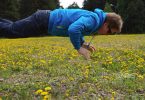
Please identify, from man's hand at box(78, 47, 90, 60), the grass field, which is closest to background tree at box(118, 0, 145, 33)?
the grass field

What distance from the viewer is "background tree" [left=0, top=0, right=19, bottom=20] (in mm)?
67625

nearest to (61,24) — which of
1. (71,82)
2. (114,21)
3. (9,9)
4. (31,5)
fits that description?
(114,21)

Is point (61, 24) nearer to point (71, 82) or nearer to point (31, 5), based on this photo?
point (71, 82)

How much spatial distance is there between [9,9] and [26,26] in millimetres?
63431

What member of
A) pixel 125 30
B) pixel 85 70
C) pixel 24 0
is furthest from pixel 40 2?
pixel 85 70

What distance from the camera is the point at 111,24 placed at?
7.56 metres

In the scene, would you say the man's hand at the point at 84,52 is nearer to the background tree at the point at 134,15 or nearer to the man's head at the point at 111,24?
the man's head at the point at 111,24

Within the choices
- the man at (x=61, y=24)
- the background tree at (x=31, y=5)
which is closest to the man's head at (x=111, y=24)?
the man at (x=61, y=24)

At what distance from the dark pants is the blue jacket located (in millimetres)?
115

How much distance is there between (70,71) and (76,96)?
277cm

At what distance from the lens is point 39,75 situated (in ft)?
32.2

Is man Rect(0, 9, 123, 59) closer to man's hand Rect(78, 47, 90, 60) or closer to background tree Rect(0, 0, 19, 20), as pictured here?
man's hand Rect(78, 47, 90, 60)

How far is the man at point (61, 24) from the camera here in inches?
292

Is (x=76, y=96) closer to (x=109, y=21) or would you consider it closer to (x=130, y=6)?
(x=109, y=21)
